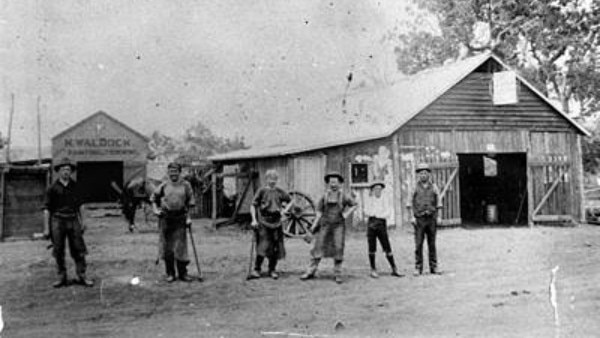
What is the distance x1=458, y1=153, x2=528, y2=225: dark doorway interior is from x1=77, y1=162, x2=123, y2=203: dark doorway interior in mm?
16371

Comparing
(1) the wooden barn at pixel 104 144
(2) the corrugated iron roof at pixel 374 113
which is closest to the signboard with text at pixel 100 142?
(1) the wooden barn at pixel 104 144

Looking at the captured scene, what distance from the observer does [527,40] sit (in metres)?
30.5

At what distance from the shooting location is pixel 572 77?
1187 inches

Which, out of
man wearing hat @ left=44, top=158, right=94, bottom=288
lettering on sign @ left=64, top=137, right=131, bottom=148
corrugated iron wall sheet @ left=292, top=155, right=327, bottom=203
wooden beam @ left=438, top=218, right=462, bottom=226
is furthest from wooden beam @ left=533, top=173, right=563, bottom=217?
lettering on sign @ left=64, top=137, right=131, bottom=148

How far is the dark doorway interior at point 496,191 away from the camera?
21906mm

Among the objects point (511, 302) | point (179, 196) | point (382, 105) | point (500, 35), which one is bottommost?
point (511, 302)

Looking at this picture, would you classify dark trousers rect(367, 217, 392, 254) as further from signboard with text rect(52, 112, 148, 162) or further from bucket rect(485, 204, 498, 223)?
signboard with text rect(52, 112, 148, 162)

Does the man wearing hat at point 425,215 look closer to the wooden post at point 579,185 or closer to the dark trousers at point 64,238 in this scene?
the dark trousers at point 64,238

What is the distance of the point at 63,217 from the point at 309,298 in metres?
3.82

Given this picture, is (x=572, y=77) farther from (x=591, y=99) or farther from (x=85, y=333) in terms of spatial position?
(x=85, y=333)

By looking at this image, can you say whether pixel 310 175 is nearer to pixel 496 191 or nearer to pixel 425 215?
pixel 425 215

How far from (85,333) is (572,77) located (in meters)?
28.5

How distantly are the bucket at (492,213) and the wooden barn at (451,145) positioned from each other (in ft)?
0.26

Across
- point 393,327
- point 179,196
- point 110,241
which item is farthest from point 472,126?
point 393,327
